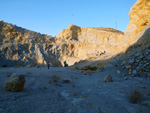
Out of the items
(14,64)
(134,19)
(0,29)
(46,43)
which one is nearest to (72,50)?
(46,43)

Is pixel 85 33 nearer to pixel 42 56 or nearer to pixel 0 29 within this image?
pixel 42 56

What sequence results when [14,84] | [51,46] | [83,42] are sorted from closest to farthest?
[14,84] → [51,46] → [83,42]

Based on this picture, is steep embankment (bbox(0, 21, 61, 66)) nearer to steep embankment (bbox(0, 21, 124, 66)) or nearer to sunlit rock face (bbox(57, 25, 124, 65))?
steep embankment (bbox(0, 21, 124, 66))

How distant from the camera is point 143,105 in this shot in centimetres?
301

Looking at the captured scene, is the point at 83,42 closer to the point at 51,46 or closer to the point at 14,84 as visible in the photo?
the point at 51,46

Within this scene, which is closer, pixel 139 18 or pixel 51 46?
pixel 139 18

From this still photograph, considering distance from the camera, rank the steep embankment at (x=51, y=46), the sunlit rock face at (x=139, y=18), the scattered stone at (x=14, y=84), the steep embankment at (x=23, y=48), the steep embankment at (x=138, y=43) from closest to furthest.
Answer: the scattered stone at (x=14, y=84), the steep embankment at (x=138, y=43), the sunlit rock face at (x=139, y=18), the steep embankment at (x=23, y=48), the steep embankment at (x=51, y=46)

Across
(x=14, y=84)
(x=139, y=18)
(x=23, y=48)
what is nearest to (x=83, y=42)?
(x=23, y=48)

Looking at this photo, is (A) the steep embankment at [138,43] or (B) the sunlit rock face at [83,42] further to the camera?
(B) the sunlit rock face at [83,42]

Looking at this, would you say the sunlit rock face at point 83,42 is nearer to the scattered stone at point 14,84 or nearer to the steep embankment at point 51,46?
the steep embankment at point 51,46

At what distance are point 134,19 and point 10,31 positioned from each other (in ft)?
86.6

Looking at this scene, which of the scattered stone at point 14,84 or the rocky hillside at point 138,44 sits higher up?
the rocky hillside at point 138,44

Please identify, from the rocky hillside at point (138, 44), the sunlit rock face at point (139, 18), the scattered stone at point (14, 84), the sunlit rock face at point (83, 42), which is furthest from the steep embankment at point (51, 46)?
the scattered stone at point (14, 84)

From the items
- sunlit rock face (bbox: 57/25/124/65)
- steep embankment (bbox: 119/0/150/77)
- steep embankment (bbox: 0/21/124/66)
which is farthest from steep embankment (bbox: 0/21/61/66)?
steep embankment (bbox: 119/0/150/77)
